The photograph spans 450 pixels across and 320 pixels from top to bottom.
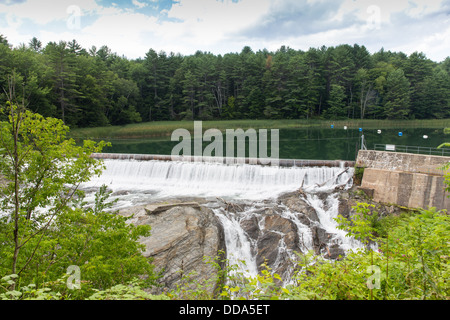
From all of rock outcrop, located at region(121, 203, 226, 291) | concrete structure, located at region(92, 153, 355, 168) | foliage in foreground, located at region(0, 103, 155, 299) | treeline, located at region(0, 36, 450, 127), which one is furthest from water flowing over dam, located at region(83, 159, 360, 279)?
treeline, located at region(0, 36, 450, 127)

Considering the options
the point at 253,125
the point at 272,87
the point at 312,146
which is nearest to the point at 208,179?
the point at 312,146

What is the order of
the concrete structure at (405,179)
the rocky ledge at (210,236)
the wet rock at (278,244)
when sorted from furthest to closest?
the concrete structure at (405,179) < the wet rock at (278,244) < the rocky ledge at (210,236)

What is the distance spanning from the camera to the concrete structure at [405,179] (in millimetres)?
13539

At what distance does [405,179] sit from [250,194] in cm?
828

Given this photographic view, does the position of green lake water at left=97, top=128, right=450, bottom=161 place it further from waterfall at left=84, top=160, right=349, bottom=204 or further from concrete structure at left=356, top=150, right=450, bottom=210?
concrete structure at left=356, top=150, right=450, bottom=210

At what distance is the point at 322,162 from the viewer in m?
18.2

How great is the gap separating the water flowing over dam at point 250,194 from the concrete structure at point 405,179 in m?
1.44

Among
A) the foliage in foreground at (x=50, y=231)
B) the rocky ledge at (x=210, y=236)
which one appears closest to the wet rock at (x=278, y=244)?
the rocky ledge at (x=210, y=236)

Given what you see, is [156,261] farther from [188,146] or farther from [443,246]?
[188,146]

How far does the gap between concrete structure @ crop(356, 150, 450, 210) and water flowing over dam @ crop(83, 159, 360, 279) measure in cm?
144

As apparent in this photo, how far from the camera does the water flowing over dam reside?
36.5ft

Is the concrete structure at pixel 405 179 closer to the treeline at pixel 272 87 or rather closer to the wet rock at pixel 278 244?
the wet rock at pixel 278 244
